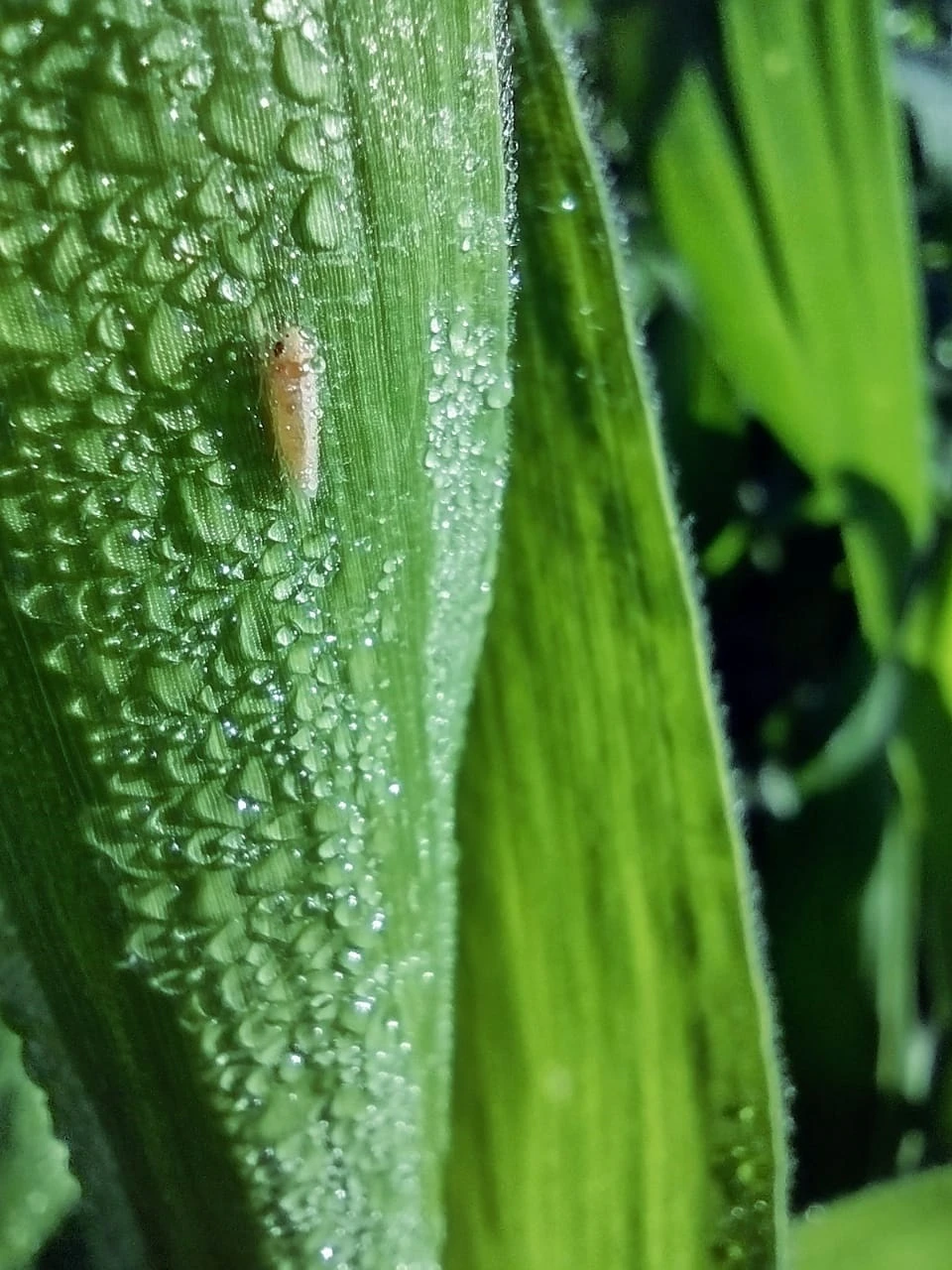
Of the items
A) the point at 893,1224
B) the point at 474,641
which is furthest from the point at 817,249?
the point at 893,1224

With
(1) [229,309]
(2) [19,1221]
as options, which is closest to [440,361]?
(1) [229,309]

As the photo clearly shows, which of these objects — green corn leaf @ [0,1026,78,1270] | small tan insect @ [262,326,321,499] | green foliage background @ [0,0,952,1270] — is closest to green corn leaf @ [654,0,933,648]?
green foliage background @ [0,0,952,1270]

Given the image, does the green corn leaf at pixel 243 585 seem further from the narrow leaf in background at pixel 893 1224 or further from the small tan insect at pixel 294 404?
the narrow leaf in background at pixel 893 1224

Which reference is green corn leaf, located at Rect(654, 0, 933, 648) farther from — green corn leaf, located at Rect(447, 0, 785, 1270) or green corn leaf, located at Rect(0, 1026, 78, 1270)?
green corn leaf, located at Rect(0, 1026, 78, 1270)

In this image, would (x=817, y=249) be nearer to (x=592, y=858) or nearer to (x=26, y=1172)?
(x=592, y=858)

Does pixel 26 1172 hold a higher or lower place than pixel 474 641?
lower
